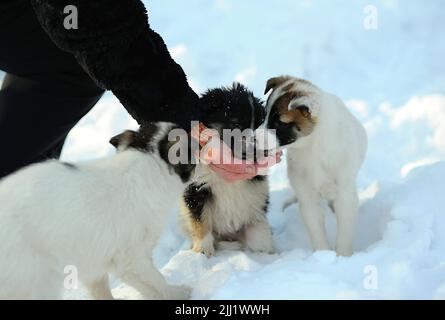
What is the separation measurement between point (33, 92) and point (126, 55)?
93 cm

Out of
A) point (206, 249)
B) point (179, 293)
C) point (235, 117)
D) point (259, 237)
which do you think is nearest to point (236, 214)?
point (259, 237)

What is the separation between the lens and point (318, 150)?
12.0 feet

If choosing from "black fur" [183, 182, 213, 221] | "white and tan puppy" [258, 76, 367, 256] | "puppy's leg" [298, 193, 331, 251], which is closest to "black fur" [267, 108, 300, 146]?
"white and tan puppy" [258, 76, 367, 256]

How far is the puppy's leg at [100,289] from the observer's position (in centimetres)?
297

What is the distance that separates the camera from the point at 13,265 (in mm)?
2422

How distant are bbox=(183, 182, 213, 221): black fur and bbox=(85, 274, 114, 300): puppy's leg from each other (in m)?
1.08

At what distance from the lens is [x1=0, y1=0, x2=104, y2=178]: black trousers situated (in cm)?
341

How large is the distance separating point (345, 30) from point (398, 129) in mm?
2285

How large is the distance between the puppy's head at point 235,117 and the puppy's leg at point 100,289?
41.7 inches

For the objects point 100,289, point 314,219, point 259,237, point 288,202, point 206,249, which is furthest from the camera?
point 288,202

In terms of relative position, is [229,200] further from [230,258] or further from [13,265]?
[13,265]

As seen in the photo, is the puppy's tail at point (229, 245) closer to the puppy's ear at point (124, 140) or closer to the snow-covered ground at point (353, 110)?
the snow-covered ground at point (353, 110)

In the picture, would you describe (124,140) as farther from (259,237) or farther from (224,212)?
(259,237)
